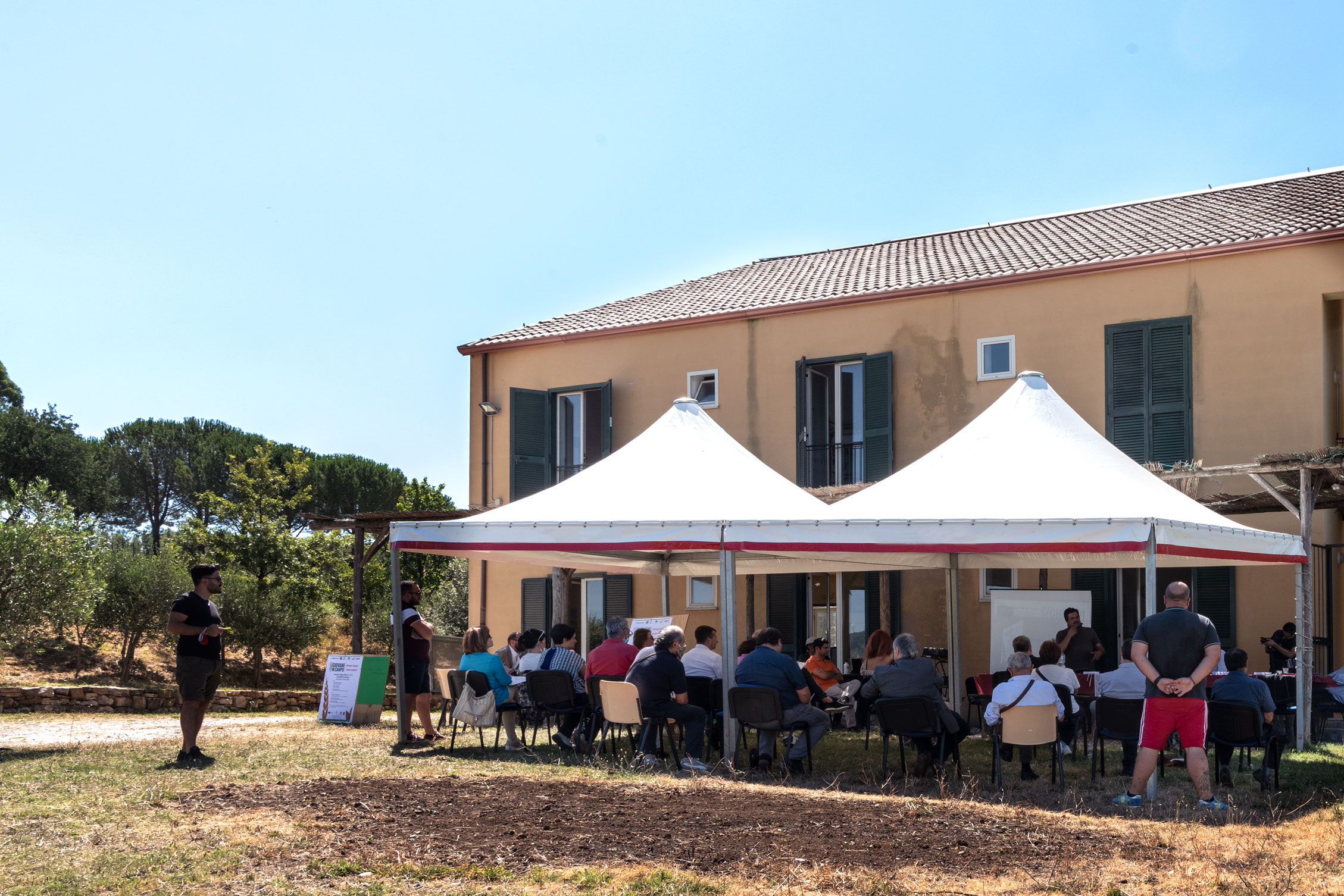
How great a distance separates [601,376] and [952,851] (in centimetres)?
1316

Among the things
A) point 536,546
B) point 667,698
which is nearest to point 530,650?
point 536,546

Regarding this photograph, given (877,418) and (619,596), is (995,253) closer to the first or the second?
(877,418)

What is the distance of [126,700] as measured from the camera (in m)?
17.2

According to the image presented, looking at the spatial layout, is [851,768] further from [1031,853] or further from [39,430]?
[39,430]

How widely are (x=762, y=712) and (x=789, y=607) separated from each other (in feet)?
26.3

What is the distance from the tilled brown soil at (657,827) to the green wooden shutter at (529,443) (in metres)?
10.6

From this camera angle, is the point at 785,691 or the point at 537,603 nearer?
the point at 785,691

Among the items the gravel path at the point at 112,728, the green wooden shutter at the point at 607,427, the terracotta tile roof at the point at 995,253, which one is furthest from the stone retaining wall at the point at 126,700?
the terracotta tile roof at the point at 995,253

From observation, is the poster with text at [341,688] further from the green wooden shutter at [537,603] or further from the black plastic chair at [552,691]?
the green wooden shutter at [537,603]

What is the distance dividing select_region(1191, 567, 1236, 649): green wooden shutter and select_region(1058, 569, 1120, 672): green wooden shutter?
89 centimetres

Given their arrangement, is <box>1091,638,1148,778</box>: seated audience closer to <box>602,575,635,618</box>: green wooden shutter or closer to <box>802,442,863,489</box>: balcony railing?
<box>802,442,863,489</box>: balcony railing

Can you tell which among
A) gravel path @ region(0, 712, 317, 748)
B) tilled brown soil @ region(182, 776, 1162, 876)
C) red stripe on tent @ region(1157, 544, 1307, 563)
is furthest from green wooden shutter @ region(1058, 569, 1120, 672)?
gravel path @ region(0, 712, 317, 748)

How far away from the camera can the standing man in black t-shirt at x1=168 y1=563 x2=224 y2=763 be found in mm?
8797

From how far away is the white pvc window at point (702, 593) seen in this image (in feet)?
57.1
